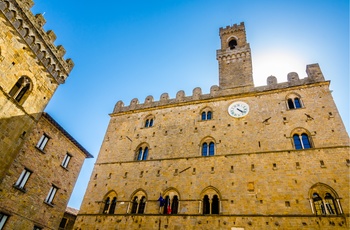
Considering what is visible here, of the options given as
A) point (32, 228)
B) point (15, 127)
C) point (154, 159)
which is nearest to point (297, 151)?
point (154, 159)

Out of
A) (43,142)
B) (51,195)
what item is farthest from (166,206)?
(43,142)

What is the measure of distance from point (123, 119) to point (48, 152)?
19.8 feet

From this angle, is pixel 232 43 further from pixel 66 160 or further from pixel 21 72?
pixel 66 160

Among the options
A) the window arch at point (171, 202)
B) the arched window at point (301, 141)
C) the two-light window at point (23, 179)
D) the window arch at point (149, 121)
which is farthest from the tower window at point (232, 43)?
the two-light window at point (23, 179)

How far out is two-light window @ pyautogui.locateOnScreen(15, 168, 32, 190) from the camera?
481 inches

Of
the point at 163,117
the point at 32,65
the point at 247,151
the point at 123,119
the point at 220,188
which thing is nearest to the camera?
the point at 32,65

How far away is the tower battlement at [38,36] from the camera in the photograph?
1034 centimetres

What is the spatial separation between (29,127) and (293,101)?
1503 centimetres

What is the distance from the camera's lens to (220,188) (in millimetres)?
12383

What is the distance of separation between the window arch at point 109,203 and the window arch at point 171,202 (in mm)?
3276

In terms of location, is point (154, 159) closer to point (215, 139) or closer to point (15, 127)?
point (215, 139)

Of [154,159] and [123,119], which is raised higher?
[123,119]

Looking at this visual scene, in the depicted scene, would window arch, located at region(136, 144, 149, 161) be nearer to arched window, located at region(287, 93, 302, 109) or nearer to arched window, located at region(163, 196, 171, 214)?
arched window, located at region(163, 196, 171, 214)

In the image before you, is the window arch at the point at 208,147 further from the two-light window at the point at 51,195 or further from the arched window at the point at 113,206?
the two-light window at the point at 51,195
